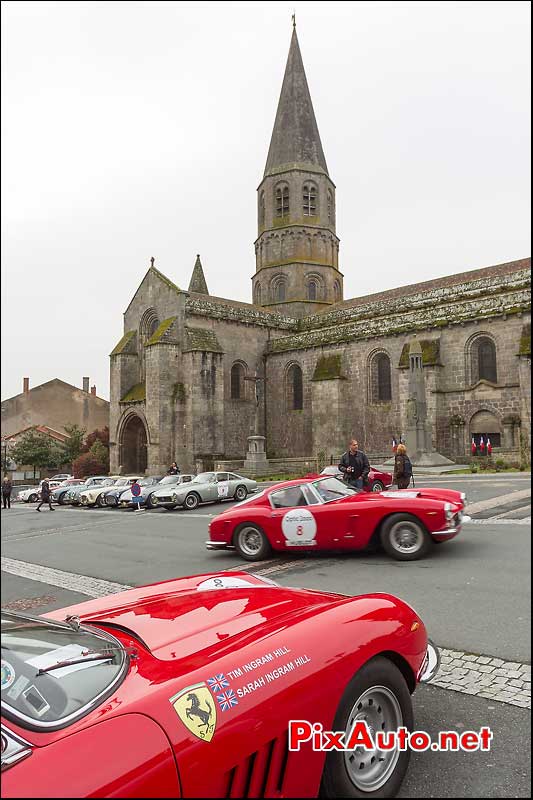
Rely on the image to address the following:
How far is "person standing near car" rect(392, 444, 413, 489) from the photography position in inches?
117

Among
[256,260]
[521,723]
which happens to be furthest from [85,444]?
[256,260]

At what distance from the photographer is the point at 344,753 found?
161cm

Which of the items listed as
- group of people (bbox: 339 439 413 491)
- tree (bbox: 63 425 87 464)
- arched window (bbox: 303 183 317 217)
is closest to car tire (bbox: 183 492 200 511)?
group of people (bbox: 339 439 413 491)

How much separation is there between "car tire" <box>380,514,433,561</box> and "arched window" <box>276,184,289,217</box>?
57.3ft

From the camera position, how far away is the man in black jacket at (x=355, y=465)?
10.5 ft

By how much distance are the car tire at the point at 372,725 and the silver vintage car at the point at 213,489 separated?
245cm

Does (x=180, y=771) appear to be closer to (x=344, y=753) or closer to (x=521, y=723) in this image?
(x=344, y=753)

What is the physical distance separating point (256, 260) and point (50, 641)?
3971 centimetres

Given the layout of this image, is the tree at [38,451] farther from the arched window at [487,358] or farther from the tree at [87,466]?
the arched window at [487,358]

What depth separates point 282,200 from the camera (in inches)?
1021

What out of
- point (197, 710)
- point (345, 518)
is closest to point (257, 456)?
point (345, 518)

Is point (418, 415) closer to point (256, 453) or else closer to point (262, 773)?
point (256, 453)

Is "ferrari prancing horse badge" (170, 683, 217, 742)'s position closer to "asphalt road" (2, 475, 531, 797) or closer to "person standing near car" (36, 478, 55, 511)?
"asphalt road" (2, 475, 531, 797)

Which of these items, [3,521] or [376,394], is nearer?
[3,521]
